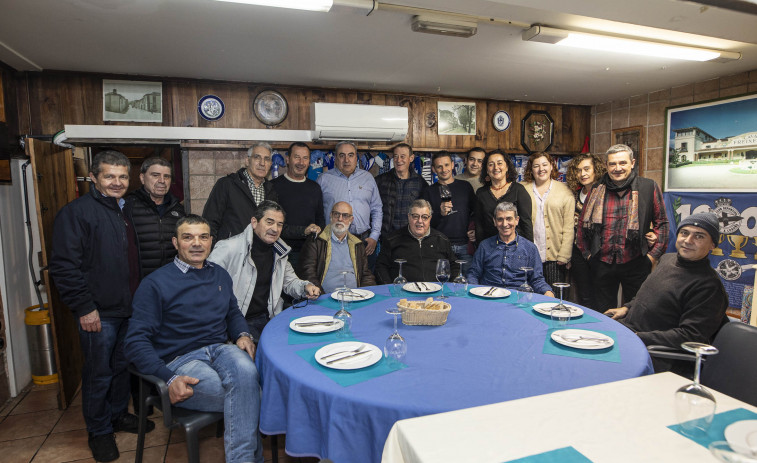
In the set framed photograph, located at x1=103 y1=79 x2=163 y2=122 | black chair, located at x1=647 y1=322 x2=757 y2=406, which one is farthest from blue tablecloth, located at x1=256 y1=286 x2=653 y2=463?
framed photograph, located at x1=103 y1=79 x2=163 y2=122

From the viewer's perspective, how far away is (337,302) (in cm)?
260

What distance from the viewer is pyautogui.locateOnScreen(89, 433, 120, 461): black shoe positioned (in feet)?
8.19

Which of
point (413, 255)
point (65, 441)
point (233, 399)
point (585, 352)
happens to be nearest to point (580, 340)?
point (585, 352)

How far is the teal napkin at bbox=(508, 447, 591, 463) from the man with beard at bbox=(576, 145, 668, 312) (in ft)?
10.1

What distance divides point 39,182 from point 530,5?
11.8 ft

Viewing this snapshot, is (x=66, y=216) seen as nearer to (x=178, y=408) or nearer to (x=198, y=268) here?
(x=198, y=268)

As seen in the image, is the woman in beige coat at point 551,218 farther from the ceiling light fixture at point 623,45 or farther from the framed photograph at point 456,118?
the framed photograph at point 456,118

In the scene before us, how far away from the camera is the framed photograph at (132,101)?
434 cm

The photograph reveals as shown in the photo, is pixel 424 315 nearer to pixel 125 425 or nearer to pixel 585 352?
pixel 585 352

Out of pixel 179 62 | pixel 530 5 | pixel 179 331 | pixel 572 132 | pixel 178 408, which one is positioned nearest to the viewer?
pixel 178 408

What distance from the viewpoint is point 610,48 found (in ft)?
11.5

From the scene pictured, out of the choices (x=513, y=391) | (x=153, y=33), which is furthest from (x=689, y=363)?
(x=153, y=33)

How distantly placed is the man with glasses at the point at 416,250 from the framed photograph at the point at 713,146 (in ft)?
11.3

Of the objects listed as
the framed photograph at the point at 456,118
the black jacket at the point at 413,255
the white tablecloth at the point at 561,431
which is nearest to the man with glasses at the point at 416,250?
the black jacket at the point at 413,255
